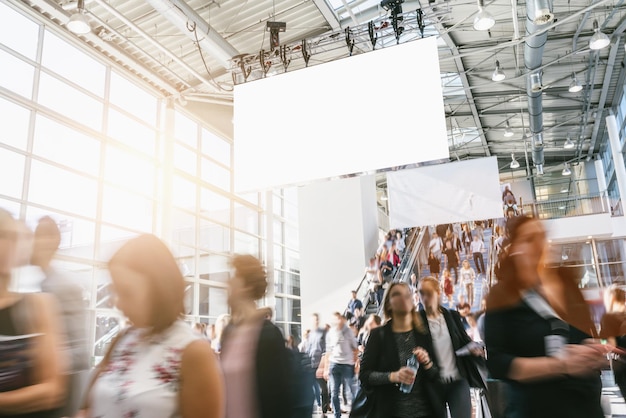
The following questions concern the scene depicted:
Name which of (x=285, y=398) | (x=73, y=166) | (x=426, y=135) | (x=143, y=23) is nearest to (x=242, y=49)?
(x=143, y=23)

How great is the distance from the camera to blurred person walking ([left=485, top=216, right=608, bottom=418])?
1556 mm

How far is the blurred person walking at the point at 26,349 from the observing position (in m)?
1.42

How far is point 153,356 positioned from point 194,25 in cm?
851

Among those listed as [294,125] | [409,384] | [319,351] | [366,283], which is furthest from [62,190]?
[409,384]

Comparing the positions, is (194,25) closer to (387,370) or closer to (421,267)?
(387,370)

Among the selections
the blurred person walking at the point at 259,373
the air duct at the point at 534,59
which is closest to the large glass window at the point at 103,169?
the blurred person walking at the point at 259,373

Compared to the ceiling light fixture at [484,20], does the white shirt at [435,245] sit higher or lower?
lower

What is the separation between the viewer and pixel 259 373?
84.7 inches

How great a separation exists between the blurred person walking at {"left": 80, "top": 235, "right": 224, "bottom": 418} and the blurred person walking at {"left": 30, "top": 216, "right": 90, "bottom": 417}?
2.16 ft

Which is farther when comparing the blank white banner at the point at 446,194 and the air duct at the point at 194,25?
the blank white banner at the point at 446,194

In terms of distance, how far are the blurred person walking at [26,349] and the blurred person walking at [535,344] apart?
52.0 inches

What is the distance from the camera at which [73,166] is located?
990cm

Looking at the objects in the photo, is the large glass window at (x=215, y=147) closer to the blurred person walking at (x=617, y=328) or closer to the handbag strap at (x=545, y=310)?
the blurred person walking at (x=617, y=328)

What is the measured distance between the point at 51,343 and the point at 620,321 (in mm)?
3493
